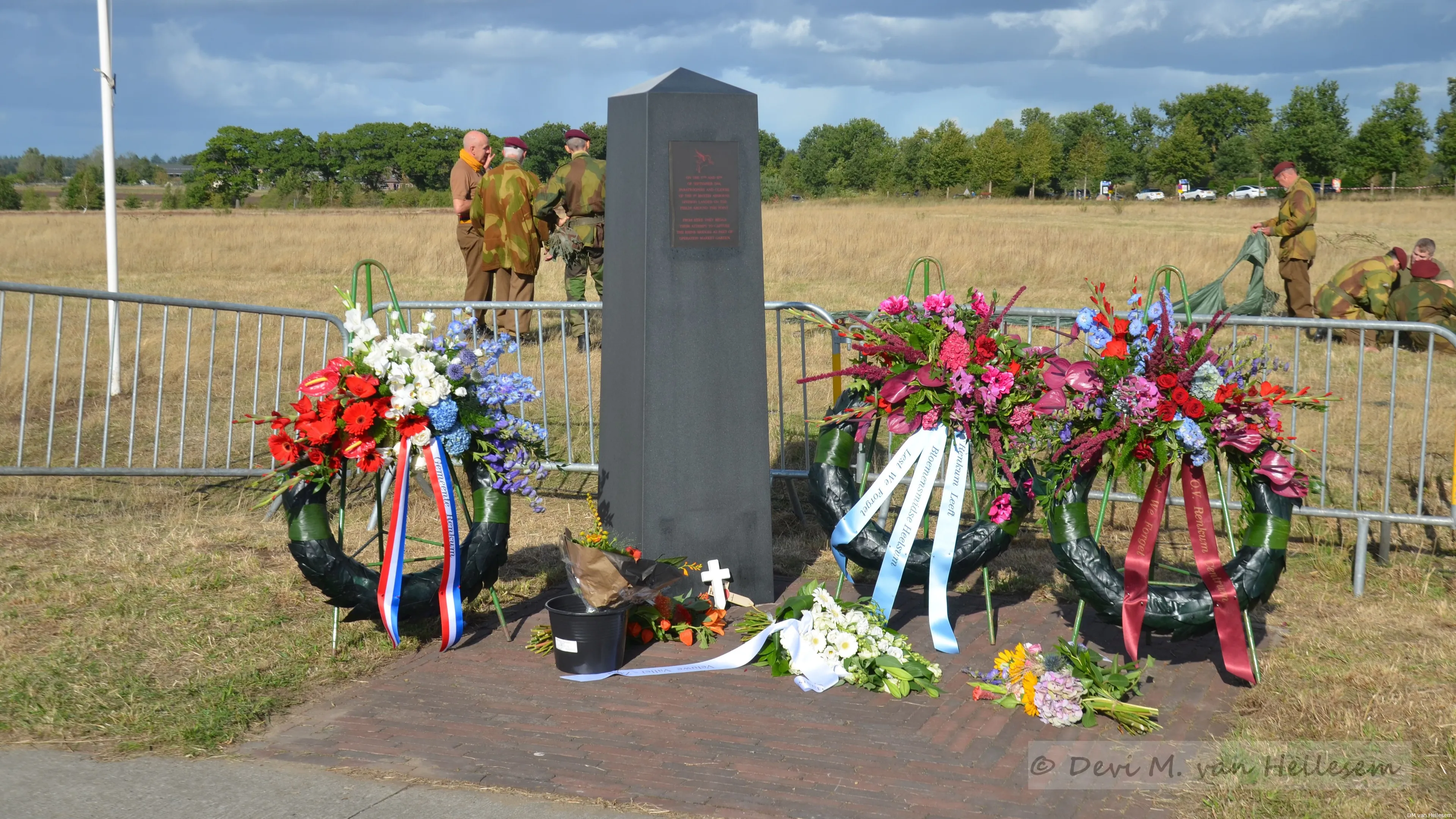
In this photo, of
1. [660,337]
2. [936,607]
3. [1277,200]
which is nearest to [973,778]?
[936,607]

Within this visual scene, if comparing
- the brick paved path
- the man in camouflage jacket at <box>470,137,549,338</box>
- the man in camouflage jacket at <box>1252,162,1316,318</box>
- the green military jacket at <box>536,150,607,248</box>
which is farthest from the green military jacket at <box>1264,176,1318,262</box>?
the brick paved path

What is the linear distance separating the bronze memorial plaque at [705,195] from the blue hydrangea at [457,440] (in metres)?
1.30

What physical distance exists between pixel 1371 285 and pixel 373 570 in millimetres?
12825

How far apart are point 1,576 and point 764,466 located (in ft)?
13.4

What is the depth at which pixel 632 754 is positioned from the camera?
14.2 feet

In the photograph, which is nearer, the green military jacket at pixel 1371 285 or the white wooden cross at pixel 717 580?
the white wooden cross at pixel 717 580

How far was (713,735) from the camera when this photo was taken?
4.51 m

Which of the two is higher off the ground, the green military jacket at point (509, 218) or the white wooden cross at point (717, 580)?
the green military jacket at point (509, 218)

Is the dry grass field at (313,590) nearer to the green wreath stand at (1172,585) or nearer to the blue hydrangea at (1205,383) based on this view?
the green wreath stand at (1172,585)

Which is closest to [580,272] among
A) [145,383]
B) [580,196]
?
[580,196]

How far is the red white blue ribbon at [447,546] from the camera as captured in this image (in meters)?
5.31

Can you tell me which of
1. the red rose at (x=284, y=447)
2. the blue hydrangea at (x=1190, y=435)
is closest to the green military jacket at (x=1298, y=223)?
the blue hydrangea at (x=1190, y=435)

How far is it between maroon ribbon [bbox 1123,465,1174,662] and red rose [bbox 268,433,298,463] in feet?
11.3

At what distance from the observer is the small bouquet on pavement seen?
4.62 meters
